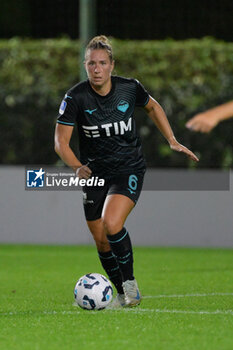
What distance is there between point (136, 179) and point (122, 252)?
0.69 metres

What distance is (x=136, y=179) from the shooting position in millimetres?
8250

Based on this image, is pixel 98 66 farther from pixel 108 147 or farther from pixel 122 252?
pixel 122 252

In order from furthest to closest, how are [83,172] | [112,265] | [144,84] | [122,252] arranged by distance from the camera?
[144,84]
[112,265]
[122,252]
[83,172]

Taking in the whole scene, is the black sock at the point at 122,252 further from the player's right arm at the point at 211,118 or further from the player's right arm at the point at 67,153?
the player's right arm at the point at 211,118

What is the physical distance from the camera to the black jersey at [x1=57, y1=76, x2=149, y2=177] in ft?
26.5

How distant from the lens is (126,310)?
7855 mm

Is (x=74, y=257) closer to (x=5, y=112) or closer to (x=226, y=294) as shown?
(x=5, y=112)

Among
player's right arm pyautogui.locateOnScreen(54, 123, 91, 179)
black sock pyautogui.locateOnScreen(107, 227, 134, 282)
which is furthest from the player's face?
black sock pyautogui.locateOnScreen(107, 227, 134, 282)

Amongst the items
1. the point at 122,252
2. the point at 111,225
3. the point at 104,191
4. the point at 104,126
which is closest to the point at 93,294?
the point at 122,252

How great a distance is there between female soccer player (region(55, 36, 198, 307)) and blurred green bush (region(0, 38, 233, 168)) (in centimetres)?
876

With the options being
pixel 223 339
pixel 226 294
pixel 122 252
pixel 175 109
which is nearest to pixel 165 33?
pixel 175 109

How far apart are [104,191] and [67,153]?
547 mm

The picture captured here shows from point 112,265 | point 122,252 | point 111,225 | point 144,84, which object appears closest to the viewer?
point 111,225

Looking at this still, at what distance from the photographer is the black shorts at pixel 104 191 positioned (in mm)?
8141
